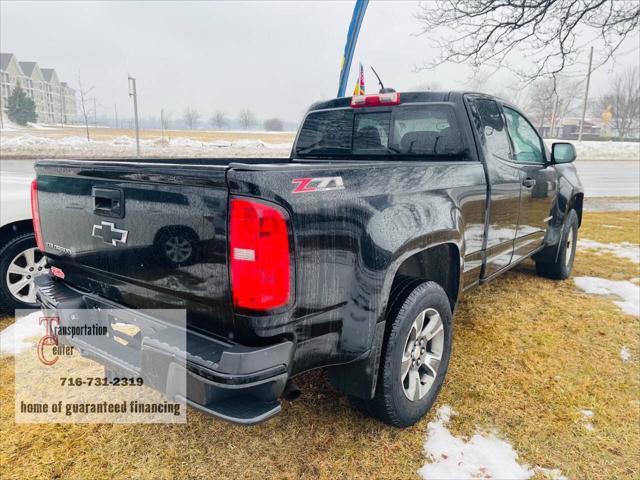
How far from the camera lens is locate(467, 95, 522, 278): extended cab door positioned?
3.29 m

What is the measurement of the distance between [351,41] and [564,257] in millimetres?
5668

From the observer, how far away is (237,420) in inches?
67.6

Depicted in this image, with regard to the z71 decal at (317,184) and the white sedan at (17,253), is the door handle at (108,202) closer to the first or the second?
the z71 decal at (317,184)

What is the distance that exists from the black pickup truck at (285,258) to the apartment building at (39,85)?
88051 millimetres

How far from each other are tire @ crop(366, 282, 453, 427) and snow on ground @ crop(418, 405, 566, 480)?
0.58ft

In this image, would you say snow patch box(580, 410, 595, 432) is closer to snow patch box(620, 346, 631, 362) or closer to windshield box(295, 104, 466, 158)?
snow patch box(620, 346, 631, 362)

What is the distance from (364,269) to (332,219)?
298 millimetres

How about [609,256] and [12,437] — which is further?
[609,256]

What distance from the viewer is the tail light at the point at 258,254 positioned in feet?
5.48

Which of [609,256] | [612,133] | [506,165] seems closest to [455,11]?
[609,256]

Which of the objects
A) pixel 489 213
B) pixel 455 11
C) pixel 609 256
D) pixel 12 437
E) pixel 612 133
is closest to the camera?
pixel 12 437

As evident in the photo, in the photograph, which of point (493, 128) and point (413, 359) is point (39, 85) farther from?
point (413, 359)

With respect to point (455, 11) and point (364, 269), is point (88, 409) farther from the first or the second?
point (455, 11)

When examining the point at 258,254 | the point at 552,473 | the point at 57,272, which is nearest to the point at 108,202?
the point at 57,272
